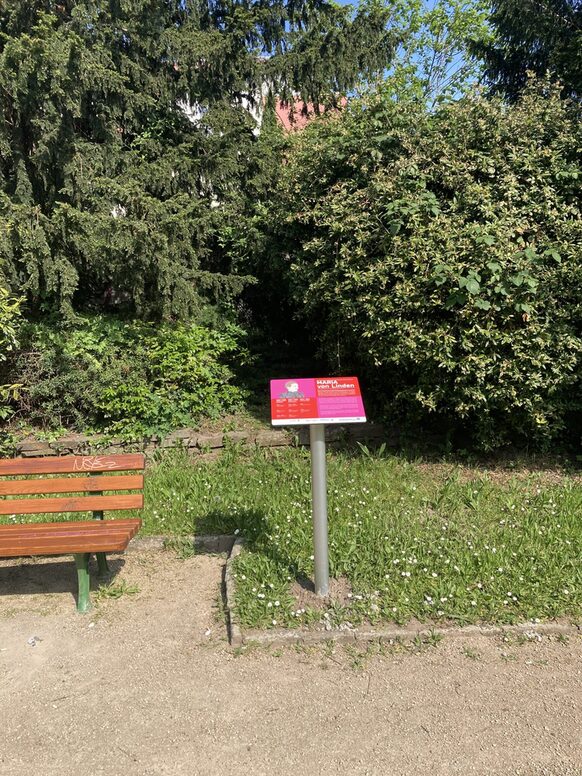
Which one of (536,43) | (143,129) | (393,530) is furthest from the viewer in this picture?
(536,43)

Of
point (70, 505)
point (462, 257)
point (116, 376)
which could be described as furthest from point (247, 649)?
point (116, 376)

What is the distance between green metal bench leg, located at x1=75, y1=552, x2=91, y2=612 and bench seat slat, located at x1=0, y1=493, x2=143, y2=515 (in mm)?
415

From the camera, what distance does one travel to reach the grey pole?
303 centimetres

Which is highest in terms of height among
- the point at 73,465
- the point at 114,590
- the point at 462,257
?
the point at 462,257

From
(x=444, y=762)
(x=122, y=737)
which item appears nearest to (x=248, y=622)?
(x=122, y=737)

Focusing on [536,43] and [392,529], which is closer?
[392,529]

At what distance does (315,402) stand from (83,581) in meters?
1.74

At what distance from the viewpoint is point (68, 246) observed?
5578 mm

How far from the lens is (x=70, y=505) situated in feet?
12.0

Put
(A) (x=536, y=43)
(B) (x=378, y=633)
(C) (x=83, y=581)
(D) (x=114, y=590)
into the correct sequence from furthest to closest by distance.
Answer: (A) (x=536, y=43) → (D) (x=114, y=590) → (C) (x=83, y=581) → (B) (x=378, y=633)

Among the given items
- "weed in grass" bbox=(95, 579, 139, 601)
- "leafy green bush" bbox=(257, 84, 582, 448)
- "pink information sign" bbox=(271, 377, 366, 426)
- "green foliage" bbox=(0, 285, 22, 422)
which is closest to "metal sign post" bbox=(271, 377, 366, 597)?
"pink information sign" bbox=(271, 377, 366, 426)

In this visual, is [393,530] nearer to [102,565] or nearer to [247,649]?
[247,649]

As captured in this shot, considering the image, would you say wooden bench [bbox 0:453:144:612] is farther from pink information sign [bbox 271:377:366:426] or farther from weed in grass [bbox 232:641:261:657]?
pink information sign [bbox 271:377:366:426]

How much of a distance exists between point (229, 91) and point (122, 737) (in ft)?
22.9
